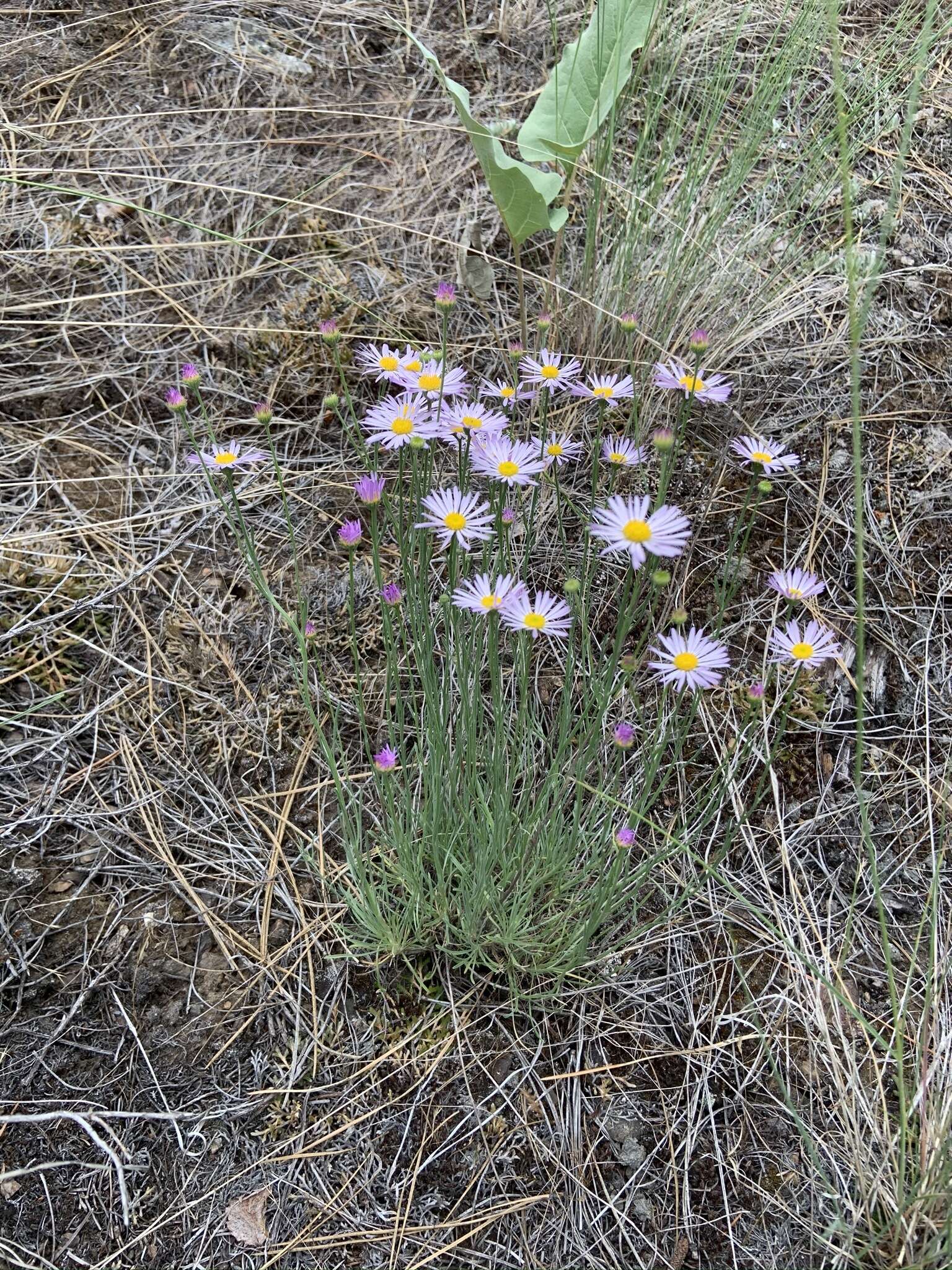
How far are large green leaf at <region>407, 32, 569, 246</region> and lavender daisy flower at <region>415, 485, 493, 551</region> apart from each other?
2.81ft

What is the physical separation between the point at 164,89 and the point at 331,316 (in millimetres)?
1060

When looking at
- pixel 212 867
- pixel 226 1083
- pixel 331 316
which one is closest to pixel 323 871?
pixel 212 867

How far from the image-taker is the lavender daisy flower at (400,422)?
4.06 ft

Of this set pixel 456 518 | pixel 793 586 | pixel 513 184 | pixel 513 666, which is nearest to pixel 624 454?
pixel 456 518

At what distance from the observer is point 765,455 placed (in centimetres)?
146

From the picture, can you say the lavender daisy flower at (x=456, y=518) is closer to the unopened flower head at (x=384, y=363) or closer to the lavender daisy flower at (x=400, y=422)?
the lavender daisy flower at (x=400, y=422)

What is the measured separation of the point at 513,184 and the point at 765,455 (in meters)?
0.84

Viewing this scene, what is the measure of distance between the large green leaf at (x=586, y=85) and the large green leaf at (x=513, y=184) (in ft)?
0.30

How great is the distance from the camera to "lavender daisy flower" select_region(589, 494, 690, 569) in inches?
40.0

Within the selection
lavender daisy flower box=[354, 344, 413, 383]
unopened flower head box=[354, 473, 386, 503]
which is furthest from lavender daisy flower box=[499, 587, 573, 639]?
lavender daisy flower box=[354, 344, 413, 383]

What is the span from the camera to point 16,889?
1.48 m

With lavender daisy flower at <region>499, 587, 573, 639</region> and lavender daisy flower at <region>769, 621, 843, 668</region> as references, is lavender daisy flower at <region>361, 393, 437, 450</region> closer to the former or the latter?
lavender daisy flower at <region>499, 587, 573, 639</region>

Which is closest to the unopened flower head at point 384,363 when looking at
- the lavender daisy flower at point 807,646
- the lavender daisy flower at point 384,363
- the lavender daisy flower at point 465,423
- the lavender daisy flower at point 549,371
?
the lavender daisy flower at point 384,363

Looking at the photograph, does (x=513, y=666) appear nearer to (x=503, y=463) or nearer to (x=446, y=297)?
(x=503, y=463)
